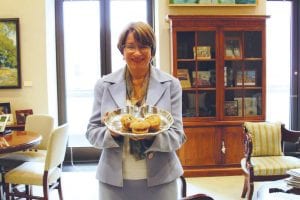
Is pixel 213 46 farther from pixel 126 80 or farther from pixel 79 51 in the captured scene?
pixel 126 80

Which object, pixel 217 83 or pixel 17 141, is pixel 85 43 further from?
pixel 17 141

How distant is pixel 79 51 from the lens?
18.5 feet

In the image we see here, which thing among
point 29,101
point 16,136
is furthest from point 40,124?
point 29,101

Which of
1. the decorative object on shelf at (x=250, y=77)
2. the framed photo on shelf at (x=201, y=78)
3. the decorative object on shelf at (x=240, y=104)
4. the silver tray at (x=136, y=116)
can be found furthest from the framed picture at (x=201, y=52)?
the silver tray at (x=136, y=116)

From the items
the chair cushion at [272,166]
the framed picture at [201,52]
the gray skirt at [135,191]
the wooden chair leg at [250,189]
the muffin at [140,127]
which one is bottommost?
the wooden chair leg at [250,189]

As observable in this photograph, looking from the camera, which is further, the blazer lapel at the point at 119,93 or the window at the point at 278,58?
the window at the point at 278,58

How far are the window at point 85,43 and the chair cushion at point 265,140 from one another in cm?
238

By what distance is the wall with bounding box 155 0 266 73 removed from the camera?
16.5ft

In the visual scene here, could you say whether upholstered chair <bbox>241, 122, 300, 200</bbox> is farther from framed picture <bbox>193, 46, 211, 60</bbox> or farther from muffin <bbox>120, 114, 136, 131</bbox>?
muffin <bbox>120, 114, 136, 131</bbox>

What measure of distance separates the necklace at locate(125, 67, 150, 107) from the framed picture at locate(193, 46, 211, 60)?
3.17 metres

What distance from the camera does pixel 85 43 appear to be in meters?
5.62

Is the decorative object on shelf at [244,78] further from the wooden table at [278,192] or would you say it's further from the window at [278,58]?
the wooden table at [278,192]

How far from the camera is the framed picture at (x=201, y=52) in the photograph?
4.82m

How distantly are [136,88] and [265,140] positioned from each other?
2687 mm
